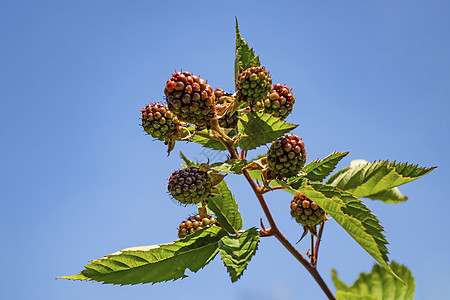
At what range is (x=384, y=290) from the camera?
3066mm

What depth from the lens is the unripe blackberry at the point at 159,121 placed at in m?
2.31

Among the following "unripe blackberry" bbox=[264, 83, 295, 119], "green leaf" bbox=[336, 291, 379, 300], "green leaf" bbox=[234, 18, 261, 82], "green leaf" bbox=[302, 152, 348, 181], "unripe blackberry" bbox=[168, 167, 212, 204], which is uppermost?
"green leaf" bbox=[234, 18, 261, 82]

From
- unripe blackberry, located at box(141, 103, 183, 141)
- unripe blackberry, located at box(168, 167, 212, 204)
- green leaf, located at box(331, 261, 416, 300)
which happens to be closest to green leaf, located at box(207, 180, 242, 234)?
unripe blackberry, located at box(168, 167, 212, 204)

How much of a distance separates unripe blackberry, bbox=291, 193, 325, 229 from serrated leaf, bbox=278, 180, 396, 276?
0.88 feet

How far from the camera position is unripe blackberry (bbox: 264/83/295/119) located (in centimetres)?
234

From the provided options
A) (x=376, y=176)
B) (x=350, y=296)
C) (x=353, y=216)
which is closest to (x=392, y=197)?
(x=376, y=176)

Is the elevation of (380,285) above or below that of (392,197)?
below

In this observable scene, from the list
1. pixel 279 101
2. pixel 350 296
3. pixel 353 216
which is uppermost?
pixel 279 101

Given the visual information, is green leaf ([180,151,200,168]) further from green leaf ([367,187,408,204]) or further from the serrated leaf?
green leaf ([367,187,408,204])

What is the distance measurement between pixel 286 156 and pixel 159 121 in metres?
0.64

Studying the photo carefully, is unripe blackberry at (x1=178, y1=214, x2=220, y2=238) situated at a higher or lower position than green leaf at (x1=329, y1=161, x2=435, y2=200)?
higher

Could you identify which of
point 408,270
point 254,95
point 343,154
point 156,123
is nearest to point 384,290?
point 408,270

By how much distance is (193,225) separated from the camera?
8.59ft

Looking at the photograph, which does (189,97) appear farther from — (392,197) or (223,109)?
(392,197)
